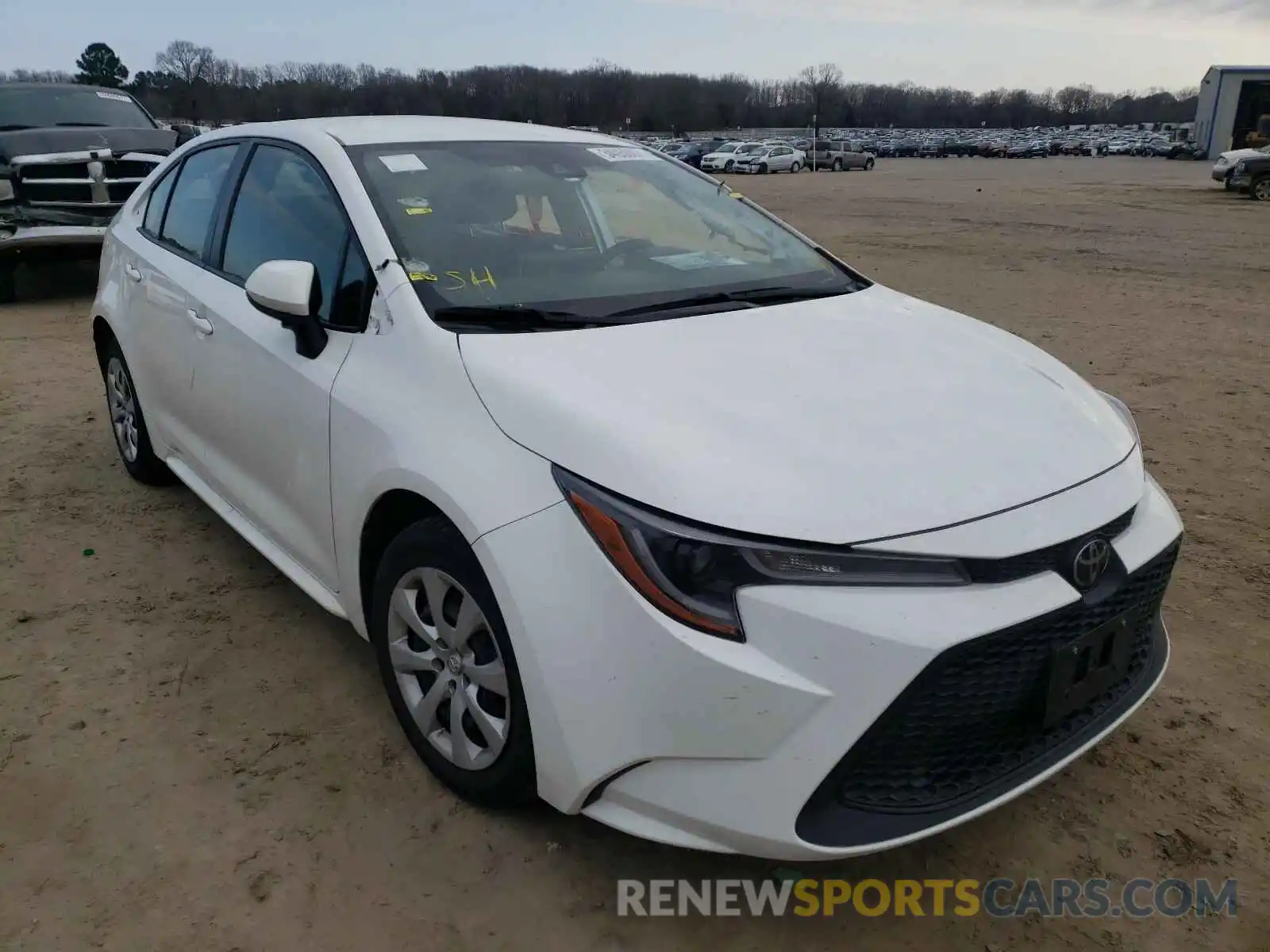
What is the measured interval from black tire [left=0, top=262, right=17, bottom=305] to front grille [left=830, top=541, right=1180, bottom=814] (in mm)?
10594

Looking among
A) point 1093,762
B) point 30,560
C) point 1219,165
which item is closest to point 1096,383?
point 1093,762

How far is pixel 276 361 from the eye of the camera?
2.97 meters

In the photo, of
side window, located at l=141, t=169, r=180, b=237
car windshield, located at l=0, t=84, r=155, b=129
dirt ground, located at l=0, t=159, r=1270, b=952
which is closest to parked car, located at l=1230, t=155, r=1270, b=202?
dirt ground, located at l=0, t=159, r=1270, b=952

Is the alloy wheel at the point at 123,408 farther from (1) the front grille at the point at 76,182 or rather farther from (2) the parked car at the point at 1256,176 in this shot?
(2) the parked car at the point at 1256,176

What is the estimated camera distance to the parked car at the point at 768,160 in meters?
44.9

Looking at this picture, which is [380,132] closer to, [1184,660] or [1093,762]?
[1093,762]

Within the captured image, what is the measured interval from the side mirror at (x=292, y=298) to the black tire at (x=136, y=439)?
194 centimetres

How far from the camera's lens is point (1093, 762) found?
9.14 ft

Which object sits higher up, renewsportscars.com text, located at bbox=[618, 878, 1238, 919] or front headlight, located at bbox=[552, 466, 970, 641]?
front headlight, located at bbox=[552, 466, 970, 641]

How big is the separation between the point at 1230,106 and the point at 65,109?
6115 centimetres

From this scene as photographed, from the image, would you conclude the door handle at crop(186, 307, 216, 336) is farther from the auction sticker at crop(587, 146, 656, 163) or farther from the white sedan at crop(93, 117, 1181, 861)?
the auction sticker at crop(587, 146, 656, 163)

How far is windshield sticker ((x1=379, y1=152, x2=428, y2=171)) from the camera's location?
3002mm

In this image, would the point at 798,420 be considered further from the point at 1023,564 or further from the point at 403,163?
the point at 403,163

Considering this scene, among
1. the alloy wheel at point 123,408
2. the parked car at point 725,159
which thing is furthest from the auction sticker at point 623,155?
the parked car at point 725,159
